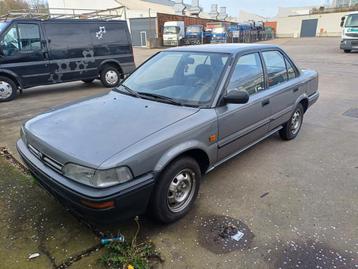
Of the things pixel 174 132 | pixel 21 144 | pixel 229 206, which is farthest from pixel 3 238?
pixel 229 206

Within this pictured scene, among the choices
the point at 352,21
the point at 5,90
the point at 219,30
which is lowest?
the point at 5,90

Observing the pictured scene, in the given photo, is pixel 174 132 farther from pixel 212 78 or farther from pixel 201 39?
pixel 201 39

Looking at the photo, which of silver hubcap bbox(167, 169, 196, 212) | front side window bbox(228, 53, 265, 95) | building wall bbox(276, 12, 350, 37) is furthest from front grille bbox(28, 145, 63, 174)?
building wall bbox(276, 12, 350, 37)

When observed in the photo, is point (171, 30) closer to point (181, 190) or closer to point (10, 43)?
point (10, 43)

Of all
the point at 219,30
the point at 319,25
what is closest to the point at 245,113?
the point at 219,30

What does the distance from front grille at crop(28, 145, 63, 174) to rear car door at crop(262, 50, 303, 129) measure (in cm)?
279

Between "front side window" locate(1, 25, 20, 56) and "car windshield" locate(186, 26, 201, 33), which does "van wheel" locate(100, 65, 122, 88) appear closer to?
"front side window" locate(1, 25, 20, 56)

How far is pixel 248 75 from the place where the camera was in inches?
143

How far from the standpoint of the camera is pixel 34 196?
3320mm

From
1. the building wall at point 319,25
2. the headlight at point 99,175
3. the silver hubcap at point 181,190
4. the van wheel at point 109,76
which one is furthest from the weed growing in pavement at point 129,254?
the building wall at point 319,25

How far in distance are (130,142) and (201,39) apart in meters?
31.2

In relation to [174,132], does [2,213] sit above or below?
below

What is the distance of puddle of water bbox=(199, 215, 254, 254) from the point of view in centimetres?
258

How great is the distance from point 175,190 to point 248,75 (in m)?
1.77
